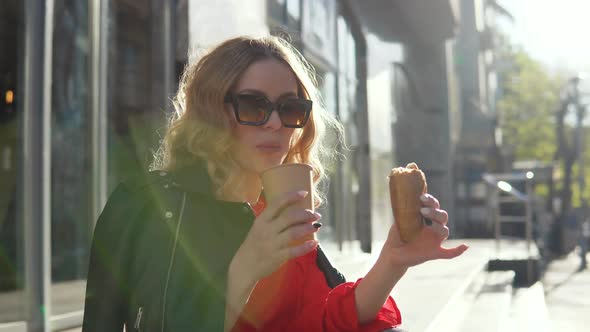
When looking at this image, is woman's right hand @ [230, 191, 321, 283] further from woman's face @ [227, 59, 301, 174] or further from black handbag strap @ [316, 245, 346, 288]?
black handbag strap @ [316, 245, 346, 288]

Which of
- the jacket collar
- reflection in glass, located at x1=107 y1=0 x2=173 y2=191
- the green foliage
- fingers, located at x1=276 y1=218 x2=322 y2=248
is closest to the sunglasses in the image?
the jacket collar

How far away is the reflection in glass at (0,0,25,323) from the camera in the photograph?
620 cm

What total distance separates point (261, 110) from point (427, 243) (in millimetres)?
556

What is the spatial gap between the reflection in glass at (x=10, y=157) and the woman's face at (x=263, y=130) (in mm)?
4046

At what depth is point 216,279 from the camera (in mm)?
1795

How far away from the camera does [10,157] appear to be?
678 centimetres

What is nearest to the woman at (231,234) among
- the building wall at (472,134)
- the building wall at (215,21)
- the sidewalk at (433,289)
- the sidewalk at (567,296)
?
the sidewalk at (433,289)

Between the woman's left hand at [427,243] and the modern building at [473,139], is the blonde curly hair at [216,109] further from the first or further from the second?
the modern building at [473,139]

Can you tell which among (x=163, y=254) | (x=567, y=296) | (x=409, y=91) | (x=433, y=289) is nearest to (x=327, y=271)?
(x=163, y=254)

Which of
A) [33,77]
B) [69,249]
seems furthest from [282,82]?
[69,249]

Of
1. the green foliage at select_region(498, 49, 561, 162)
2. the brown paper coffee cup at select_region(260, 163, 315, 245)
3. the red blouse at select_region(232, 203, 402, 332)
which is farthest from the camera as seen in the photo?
the green foliage at select_region(498, 49, 561, 162)

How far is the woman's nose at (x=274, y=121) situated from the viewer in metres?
2.10

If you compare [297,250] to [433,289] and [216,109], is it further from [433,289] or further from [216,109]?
[433,289]

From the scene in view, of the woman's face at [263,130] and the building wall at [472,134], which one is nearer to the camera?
the woman's face at [263,130]
